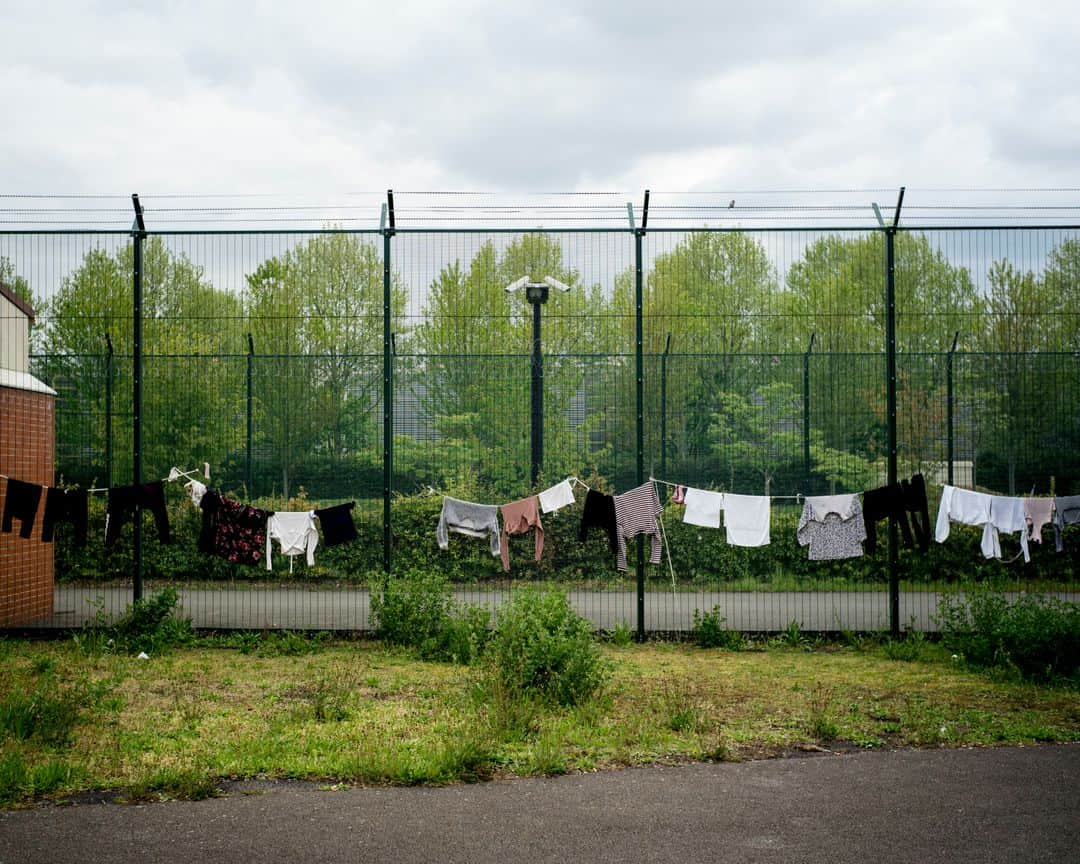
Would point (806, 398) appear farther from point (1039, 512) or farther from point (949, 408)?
point (1039, 512)

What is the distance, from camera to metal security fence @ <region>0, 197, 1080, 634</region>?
11.0 meters

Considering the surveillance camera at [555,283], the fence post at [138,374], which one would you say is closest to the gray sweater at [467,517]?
the surveillance camera at [555,283]

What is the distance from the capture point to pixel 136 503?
10633 mm

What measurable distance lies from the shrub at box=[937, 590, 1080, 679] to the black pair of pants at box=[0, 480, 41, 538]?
925 centimetres

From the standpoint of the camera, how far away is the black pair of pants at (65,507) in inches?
416

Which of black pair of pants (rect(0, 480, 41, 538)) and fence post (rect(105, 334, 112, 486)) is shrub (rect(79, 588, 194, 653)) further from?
fence post (rect(105, 334, 112, 486))

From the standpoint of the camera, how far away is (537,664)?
784 centimetres

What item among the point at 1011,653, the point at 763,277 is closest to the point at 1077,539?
the point at 1011,653

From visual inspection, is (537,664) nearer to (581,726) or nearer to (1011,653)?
(581,726)

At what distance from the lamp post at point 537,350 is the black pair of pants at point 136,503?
13.0ft

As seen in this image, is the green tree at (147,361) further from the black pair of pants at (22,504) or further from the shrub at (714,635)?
the shrub at (714,635)

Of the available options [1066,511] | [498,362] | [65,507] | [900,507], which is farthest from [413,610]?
[1066,511]

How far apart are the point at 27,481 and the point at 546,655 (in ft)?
22.2

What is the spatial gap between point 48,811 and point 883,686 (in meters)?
6.32
